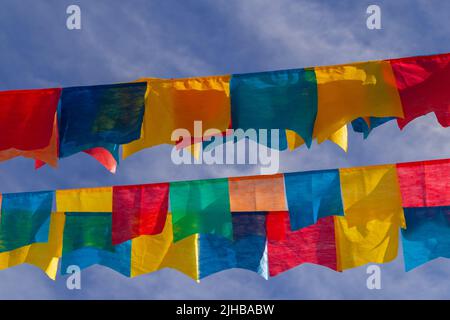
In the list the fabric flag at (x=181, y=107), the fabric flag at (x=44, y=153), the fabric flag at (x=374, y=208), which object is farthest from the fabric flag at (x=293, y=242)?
the fabric flag at (x=44, y=153)

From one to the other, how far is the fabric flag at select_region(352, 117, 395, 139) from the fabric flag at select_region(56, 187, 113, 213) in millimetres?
3130

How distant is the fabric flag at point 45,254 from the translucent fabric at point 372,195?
143 inches

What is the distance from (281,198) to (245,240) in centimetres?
69

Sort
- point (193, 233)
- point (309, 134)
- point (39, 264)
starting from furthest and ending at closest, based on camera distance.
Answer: point (39, 264) < point (193, 233) < point (309, 134)

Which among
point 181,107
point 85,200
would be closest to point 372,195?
point 181,107

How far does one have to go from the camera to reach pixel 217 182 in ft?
26.0

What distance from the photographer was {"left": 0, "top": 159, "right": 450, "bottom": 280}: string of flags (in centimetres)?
770

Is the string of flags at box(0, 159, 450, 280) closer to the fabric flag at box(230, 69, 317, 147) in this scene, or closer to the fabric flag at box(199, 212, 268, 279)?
the fabric flag at box(199, 212, 268, 279)

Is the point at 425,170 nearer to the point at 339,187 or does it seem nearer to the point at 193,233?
the point at 339,187

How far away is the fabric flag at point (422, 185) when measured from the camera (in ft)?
25.0

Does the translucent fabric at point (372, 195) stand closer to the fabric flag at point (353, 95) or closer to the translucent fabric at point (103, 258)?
the fabric flag at point (353, 95)

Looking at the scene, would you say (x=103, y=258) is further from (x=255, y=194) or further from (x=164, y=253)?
(x=255, y=194)

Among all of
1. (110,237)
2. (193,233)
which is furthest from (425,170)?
(110,237)

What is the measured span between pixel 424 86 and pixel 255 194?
2335mm
